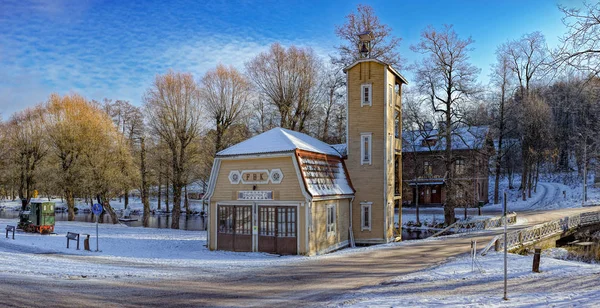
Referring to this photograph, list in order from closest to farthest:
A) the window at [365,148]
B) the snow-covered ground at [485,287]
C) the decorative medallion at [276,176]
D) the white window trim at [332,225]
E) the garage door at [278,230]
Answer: the snow-covered ground at [485,287] < the garage door at [278,230] < the decorative medallion at [276,176] < the white window trim at [332,225] < the window at [365,148]

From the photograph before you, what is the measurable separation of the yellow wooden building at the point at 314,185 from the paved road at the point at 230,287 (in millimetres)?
3300

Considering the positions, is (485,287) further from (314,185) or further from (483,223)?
(483,223)

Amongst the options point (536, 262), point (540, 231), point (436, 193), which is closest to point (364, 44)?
point (540, 231)

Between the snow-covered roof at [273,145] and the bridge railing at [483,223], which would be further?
the bridge railing at [483,223]

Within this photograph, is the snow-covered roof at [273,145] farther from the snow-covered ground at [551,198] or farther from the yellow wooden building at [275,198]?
the snow-covered ground at [551,198]

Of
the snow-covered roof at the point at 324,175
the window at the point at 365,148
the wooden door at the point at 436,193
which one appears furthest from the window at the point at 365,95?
the wooden door at the point at 436,193

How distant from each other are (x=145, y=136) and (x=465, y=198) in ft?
103

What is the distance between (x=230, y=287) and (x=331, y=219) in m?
9.98

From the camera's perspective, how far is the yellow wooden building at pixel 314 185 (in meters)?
20.1

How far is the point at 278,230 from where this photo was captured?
66.7 feet

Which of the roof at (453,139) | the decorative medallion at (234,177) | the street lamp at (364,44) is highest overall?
the street lamp at (364,44)

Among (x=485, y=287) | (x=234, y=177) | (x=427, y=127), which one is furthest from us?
(x=427, y=127)

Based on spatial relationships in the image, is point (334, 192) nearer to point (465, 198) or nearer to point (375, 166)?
point (375, 166)

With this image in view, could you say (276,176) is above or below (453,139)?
below
